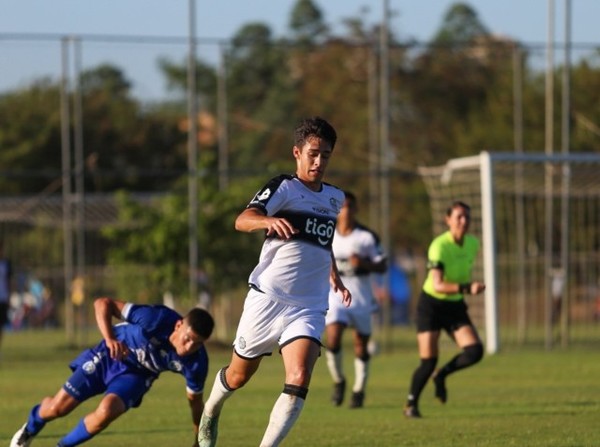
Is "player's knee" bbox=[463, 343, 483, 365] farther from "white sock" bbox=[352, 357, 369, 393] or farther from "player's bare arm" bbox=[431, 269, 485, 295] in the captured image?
"white sock" bbox=[352, 357, 369, 393]

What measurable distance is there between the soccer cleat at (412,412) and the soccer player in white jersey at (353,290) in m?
1.43

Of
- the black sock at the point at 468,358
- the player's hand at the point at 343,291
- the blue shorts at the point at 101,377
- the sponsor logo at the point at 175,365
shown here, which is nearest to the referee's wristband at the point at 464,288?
the black sock at the point at 468,358

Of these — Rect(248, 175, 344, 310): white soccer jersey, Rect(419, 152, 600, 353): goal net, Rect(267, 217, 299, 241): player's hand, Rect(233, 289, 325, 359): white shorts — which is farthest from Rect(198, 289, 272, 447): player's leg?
Rect(419, 152, 600, 353): goal net

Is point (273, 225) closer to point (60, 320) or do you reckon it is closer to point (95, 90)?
point (95, 90)

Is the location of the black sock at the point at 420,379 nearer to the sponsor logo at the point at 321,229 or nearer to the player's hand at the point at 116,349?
the player's hand at the point at 116,349

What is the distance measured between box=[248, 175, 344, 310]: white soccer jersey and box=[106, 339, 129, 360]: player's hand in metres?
1.15

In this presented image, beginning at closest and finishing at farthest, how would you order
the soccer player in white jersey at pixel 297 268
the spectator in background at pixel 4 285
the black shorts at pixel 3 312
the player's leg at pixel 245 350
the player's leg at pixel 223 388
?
1. the soccer player in white jersey at pixel 297 268
2. the player's leg at pixel 245 350
3. the player's leg at pixel 223 388
4. the spectator in background at pixel 4 285
5. the black shorts at pixel 3 312

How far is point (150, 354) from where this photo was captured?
1073 centimetres

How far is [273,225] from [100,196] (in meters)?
25.5

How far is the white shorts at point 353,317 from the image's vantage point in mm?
16094

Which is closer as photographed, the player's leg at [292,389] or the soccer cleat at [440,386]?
the player's leg at [292,389]

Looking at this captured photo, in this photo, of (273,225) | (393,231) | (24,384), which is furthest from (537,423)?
(393,231)

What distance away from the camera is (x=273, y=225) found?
887cm

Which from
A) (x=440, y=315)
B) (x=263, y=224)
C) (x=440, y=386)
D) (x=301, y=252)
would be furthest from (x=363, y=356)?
(x=263, y=224)
